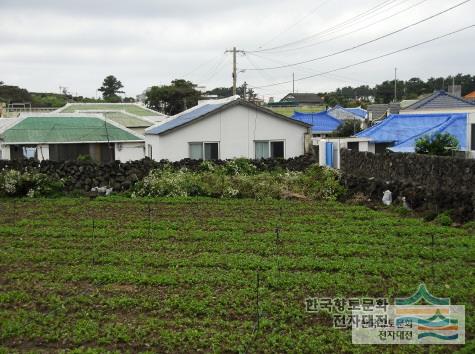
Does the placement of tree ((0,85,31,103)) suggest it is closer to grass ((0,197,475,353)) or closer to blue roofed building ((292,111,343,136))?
blue roofed building ((292,111,343,136))

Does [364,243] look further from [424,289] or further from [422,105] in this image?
[422,105]

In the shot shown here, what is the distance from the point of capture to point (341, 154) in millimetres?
24641

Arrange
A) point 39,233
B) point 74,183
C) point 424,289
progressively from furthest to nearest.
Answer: point 74,183
point 39,233
point 424,289

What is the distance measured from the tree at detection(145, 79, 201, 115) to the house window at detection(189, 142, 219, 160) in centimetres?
3298

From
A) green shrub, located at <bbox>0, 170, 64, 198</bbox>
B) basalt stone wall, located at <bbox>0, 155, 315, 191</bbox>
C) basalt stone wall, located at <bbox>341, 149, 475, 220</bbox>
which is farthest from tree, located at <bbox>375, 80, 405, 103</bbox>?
green shrub, located at <bbox>0, 170, 64, 198</bbox>

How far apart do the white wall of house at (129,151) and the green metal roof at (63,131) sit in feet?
1.15

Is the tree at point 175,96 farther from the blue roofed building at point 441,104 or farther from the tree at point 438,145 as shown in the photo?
the tree at point 438,145

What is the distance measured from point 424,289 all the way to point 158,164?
1588cm

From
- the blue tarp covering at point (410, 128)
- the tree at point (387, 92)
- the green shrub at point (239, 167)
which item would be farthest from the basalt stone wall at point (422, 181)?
the tree at point (387, 92)

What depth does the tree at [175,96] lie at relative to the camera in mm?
59875

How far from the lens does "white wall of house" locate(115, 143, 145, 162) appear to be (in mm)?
29562

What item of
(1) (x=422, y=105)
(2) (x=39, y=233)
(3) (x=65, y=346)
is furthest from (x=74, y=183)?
(1) (x=422, y=105)

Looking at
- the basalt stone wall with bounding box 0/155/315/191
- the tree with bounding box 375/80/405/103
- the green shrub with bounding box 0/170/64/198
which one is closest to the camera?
the green shrub with bounding box 0/170/64/198

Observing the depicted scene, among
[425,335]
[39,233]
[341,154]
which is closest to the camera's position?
[425,335]
